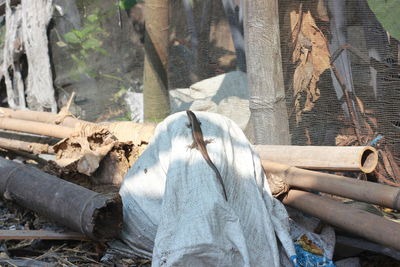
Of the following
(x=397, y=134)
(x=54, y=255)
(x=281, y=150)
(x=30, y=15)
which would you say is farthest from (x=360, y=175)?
(x=30, y=15)

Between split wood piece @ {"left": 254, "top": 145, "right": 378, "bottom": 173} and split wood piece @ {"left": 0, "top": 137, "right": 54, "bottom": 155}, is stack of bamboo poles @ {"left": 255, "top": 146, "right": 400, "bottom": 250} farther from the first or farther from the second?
split wood piece @ {"left": 0, "top": 137, "right": 54, "bottom": 155}

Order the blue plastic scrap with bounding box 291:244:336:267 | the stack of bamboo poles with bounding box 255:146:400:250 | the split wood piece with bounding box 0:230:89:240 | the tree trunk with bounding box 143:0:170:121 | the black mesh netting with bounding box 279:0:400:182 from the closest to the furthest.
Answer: the stack of bamboo poles with bounding box 255:146:400:250
the blue plastic scrap with bounding box 291:244:336:267
the split wood piece with bounding box 0:230:89:240
the black mesh netting with bounding box 279:0:400:182
the tree trunk with bounding box 143:0:170:121

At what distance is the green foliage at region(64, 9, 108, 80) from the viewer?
22.5 feet

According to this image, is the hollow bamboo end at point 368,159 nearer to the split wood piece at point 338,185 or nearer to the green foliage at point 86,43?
the split wood piece at point 338,185

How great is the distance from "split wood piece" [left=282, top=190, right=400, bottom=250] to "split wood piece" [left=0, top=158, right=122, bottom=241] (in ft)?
3.60

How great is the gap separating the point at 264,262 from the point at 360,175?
5.27 ft

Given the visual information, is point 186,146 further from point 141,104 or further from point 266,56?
point 141,104

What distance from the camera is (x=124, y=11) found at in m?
6.73

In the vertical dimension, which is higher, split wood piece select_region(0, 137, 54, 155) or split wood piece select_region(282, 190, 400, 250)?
split wood piece select_region(0, 137, 54, 155)

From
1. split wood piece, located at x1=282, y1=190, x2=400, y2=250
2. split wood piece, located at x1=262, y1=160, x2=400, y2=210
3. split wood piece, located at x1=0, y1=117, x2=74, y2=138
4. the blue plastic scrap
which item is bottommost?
the blue plastic scrap

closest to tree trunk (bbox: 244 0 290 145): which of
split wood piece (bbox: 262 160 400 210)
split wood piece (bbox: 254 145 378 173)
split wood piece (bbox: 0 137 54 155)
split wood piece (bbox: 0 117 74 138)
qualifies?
split wood piece (bbox: 254 145 378 173)

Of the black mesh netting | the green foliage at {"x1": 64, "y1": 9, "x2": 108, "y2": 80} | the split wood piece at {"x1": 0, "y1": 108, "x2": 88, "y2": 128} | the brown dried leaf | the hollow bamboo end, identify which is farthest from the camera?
the green foliage at {"x1": 64, "y1": 9, "x2": 108, "y2": 80}

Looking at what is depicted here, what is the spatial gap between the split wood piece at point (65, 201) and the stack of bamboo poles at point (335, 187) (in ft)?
3.46

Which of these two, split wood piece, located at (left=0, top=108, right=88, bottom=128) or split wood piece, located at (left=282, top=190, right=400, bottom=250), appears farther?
split wood piece, located at (left=0, top=108, right=88, bottom=128)
